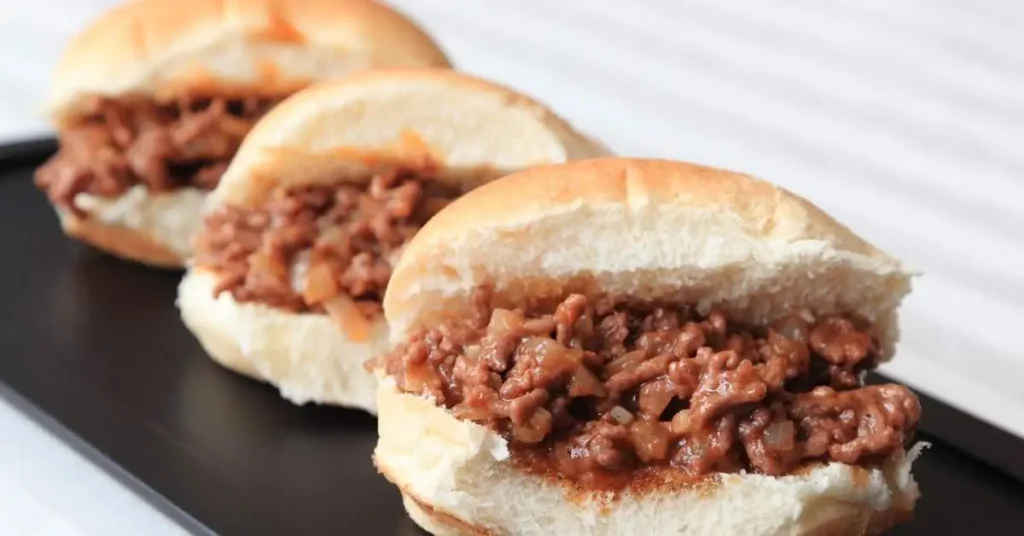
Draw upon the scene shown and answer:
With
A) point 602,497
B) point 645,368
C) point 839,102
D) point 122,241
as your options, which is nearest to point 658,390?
point 645,368

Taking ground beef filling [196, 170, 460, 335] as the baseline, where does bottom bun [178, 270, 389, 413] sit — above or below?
below

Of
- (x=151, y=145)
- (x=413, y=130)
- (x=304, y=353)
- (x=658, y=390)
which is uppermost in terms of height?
(x=413, y=130)

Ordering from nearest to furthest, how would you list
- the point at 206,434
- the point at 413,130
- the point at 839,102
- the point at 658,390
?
1. the point at 658,390
2. the point at 206,434
3. the point at 413,130
4. the point at 839,102

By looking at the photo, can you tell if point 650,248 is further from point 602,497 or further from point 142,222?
point 142,222

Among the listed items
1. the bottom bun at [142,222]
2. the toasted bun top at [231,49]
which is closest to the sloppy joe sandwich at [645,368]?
the toasted bun top at [231,49]

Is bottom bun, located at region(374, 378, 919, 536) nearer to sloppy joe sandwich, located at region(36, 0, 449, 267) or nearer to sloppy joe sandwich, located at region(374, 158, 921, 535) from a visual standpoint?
sloppy joe sandwich, located at region(374, 158, 921, 535)

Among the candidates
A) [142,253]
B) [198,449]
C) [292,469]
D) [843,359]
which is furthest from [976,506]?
[142,253]

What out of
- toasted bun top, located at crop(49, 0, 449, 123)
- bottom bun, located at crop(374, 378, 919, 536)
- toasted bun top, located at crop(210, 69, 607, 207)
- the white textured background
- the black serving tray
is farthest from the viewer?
the white textured background

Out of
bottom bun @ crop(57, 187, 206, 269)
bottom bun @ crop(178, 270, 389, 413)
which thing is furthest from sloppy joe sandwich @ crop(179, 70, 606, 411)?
bottom bun @ crop(57, 187, 206, 269)
